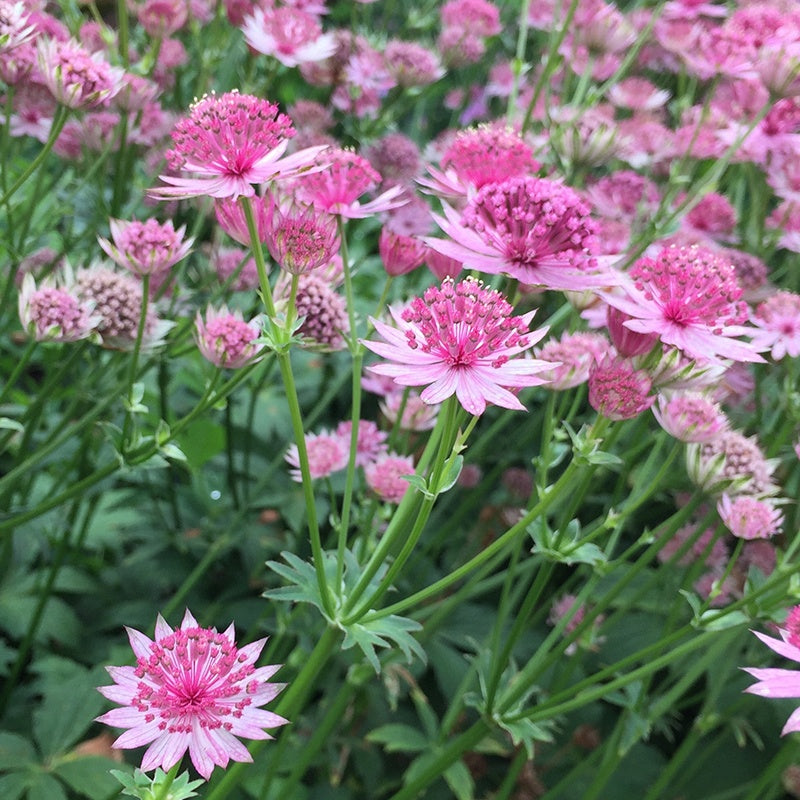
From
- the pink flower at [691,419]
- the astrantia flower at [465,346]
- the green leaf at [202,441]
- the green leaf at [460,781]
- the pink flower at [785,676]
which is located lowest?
the green leaf at [460,781]

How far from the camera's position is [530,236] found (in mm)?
1067

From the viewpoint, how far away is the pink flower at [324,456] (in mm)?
1637

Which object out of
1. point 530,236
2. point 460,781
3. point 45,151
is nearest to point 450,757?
point 460,781

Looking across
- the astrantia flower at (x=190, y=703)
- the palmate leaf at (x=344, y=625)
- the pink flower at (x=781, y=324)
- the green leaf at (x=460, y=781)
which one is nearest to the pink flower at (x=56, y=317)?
the palmate leaf at (x=344, y=625)

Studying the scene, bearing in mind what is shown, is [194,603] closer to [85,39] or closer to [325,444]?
[325,444]

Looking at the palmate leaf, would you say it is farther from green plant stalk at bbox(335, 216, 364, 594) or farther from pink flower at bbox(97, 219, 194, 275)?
pink flower at bbox(97, 219, 194, 275)

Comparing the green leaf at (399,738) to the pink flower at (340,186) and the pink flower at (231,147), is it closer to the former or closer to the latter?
the pink flower at (340,186)

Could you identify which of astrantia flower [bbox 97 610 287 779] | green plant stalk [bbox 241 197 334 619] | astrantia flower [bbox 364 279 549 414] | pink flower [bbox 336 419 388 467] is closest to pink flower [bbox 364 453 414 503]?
pink flower [bbox 336 419 388 467]

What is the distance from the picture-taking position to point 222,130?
1.01m

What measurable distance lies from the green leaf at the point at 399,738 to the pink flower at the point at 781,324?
0.99 m

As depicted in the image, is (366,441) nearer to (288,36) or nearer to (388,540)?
(388,540)

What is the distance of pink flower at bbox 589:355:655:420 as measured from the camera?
3.65ft

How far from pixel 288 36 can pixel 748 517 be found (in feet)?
4.46

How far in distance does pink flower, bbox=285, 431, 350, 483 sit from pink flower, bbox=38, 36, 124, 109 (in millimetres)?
685
